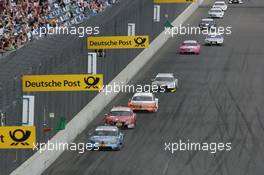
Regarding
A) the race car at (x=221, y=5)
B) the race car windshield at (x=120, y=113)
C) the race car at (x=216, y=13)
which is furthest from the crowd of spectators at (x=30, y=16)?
the race car at (x=221, y=5)

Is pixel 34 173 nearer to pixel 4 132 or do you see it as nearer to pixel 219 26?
pixel 4 132

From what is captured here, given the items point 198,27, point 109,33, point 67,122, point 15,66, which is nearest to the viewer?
point 15,66

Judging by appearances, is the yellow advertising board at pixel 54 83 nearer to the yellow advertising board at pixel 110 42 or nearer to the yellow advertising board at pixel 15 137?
the yellow advertising board at pixel 15 137

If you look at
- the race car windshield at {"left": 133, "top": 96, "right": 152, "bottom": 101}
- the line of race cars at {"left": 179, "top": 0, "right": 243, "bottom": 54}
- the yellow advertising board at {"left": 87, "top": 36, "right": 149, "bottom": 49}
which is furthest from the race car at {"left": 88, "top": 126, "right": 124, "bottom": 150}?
the line of race cars at {"left": 179, "top": 0, "right": 243, "bottom": 54}

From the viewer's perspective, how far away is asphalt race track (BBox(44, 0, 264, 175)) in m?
40.1

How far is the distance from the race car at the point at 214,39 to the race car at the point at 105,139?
35518 mm

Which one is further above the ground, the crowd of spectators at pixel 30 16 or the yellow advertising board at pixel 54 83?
the crowd of spectators at pixel 30 16

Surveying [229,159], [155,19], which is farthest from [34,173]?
[155,19]

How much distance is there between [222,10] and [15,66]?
6620cm

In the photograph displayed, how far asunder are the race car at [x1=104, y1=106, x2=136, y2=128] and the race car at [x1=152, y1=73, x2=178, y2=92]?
34.2 ft

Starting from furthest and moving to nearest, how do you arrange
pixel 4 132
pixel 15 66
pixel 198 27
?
1. pixel 198 27
2. pixel 15 66
3. pixel 4 132

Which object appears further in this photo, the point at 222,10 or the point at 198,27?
the point at 222,10

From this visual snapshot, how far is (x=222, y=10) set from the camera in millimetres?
99125

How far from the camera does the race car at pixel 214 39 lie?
255 feet
